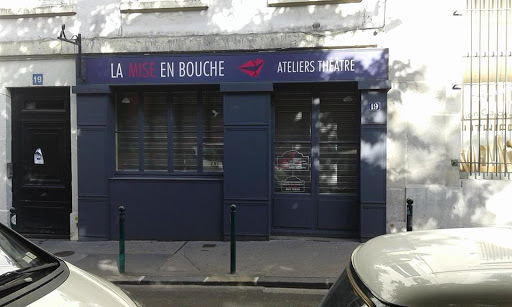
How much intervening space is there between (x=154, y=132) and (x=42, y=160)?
7.99ft

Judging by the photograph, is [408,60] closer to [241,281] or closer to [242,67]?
[242,67]

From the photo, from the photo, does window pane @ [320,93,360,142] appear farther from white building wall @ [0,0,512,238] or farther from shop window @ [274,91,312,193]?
white building wall @ [0,0,512,238]

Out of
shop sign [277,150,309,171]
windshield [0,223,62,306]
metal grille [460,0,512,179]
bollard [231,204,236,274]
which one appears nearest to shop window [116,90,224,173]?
shop sign [277,150,309,171]

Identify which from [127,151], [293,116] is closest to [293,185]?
[293,116]

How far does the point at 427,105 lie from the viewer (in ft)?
28.3

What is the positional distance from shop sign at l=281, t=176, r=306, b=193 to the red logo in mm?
2190

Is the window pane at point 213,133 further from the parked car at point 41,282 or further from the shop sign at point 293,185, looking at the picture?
the parked car at point 41,282

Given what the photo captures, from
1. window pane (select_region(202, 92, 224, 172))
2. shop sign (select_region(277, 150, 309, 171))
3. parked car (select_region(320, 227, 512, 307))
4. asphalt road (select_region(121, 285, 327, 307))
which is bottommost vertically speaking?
asphalt road (select_region(121, 285, 327, 307))

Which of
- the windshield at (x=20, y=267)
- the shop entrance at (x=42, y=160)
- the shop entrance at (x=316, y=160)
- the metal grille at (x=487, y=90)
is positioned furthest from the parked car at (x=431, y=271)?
the shop entrance at (x=42, y=160)

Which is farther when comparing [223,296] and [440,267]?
[223,296]

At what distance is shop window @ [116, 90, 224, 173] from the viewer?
30.7 ft

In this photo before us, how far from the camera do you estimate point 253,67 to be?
8.88m

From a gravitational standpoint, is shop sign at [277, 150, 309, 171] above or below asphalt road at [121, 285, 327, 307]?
above

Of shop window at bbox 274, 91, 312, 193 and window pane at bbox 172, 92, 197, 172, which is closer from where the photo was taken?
shop window at bbox 274, 91, 312, 193
